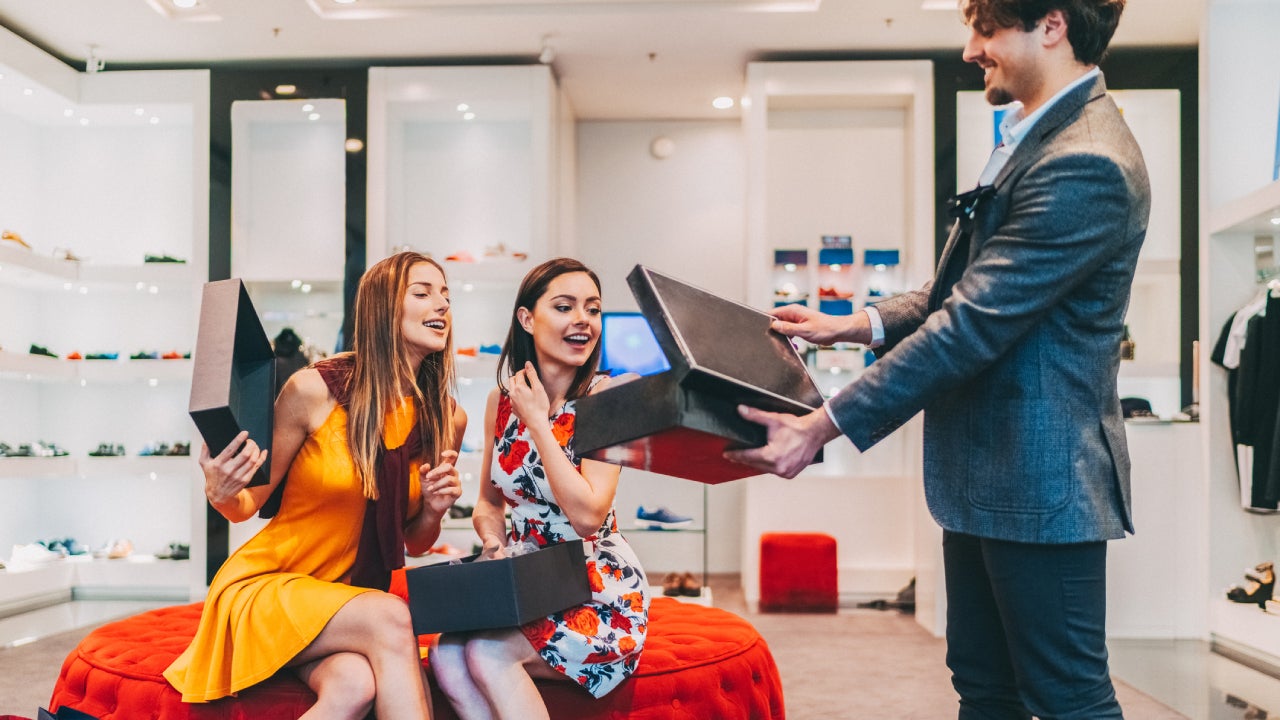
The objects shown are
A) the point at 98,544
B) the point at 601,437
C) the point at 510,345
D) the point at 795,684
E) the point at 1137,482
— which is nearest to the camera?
the point at 601,437

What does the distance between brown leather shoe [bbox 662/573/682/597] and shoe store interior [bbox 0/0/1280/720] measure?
0.02 m

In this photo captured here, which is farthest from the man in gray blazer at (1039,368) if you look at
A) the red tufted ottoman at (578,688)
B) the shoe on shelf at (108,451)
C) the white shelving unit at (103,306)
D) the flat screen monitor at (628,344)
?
the shoe on shelf at (108,451)

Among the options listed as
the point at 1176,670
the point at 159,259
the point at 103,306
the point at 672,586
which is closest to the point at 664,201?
the point at 672,586

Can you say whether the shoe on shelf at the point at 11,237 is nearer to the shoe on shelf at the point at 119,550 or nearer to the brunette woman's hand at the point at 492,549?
the shoe on shelf at the point at 119,550

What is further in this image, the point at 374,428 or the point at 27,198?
the point at 27,198

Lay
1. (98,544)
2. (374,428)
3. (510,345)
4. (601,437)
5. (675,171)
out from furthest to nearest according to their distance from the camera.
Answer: (675,171)
(98,544)
(510,345)
(374,428)
(601,437)

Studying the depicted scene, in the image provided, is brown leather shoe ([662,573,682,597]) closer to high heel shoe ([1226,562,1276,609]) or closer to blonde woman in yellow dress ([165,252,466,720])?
blonde woman in yellow dress ([165,252,466,720])

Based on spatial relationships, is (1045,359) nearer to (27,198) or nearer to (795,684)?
(795,684)

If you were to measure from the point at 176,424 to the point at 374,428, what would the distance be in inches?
196

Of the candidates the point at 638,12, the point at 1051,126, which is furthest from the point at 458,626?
the point at 638,12

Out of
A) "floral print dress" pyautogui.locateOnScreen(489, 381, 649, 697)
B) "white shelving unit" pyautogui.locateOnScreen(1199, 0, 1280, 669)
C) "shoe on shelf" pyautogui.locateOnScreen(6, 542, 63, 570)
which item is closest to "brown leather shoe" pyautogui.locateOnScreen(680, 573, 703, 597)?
"white shelving unit" pyautogui.locateOnScreen(1199, 0, 1280, 669)

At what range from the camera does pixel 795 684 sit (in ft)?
12.7

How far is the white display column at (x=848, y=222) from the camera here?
5.82 metres

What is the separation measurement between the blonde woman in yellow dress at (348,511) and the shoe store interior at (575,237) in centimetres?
279
